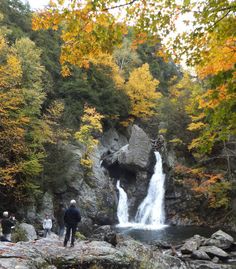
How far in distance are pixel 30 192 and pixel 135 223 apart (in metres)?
12.1

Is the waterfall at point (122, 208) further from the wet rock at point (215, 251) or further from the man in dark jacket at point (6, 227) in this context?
the man in dark jacket at point (6, 227)

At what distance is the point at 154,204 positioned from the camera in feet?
99.6

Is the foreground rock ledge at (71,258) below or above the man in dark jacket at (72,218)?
below

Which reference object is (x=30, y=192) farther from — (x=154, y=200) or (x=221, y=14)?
(x=221, y=14)

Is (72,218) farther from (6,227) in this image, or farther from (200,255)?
(200,255)

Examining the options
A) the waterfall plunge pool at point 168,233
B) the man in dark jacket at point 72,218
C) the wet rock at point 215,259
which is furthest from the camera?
the waterfall plunge pool at point 168,233

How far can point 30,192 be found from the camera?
20828mm

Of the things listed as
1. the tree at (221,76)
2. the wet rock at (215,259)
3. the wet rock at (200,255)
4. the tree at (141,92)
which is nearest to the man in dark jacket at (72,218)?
the tree at (221,76)

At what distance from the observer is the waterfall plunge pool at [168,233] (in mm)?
21658

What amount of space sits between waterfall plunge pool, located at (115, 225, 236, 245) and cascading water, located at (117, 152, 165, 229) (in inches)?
83.8

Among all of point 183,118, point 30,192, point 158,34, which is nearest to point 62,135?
point 30,192

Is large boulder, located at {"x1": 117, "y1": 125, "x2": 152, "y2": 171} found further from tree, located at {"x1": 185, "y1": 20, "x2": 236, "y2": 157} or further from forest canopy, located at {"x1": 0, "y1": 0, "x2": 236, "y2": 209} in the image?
tree, located at {"x1": 185, "y1": 20, "x2": 236, "y2": 157}

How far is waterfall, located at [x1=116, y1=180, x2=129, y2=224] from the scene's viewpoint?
2920 cm

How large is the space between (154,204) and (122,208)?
3.23m
